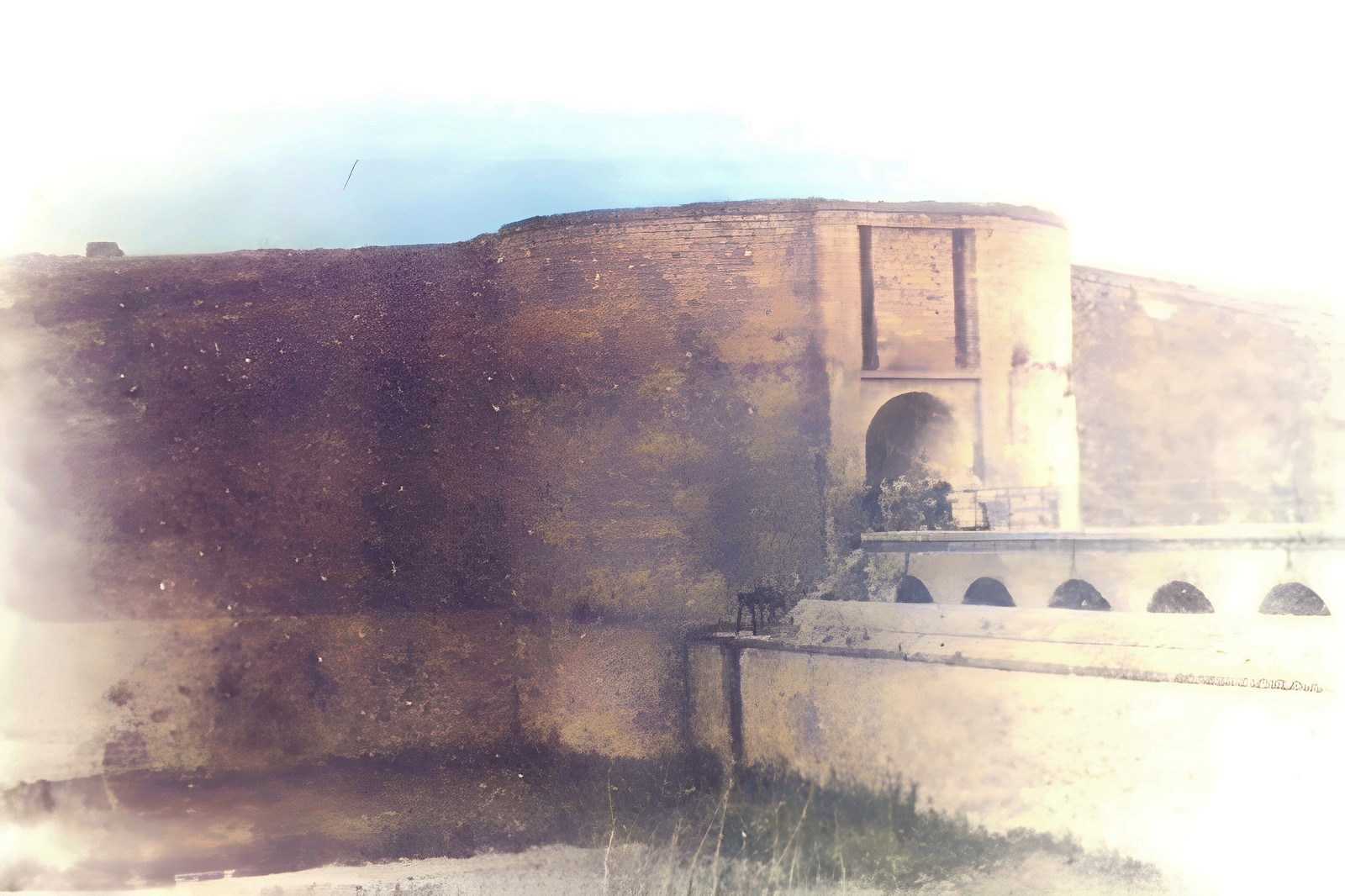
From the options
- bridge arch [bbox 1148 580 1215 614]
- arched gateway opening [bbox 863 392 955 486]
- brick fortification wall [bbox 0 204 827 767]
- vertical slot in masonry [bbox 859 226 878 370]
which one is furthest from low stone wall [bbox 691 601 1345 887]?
bridge arch [bbox 1148 580 1215 614]

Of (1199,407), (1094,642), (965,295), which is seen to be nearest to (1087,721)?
(1094,642)

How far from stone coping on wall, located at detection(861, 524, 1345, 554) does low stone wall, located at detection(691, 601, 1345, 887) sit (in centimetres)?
92

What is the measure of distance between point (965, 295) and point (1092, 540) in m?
1.79

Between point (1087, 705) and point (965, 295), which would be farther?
point (965, 295)

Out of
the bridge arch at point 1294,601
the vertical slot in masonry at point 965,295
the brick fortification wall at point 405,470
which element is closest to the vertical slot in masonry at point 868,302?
the brick fortification wall at point 405,470

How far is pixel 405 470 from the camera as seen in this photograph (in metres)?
6.14

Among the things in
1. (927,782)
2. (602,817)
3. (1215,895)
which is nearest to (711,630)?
(602,817)

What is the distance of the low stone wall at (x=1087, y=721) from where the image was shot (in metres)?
3.50

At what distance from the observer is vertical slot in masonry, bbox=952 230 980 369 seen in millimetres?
6258

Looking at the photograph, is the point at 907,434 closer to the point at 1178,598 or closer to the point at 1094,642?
the point at 1178,598

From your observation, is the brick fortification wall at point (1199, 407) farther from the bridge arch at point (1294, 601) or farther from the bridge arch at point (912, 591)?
the bridge arch at point (912, 591)

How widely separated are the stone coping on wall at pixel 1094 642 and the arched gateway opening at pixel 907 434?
4.79ft

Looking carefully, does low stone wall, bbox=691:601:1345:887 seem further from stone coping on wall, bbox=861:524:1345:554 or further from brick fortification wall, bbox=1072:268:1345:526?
brick fortification wall, bbox=1072:268:1345:526

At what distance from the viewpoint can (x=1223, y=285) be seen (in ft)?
24.3
